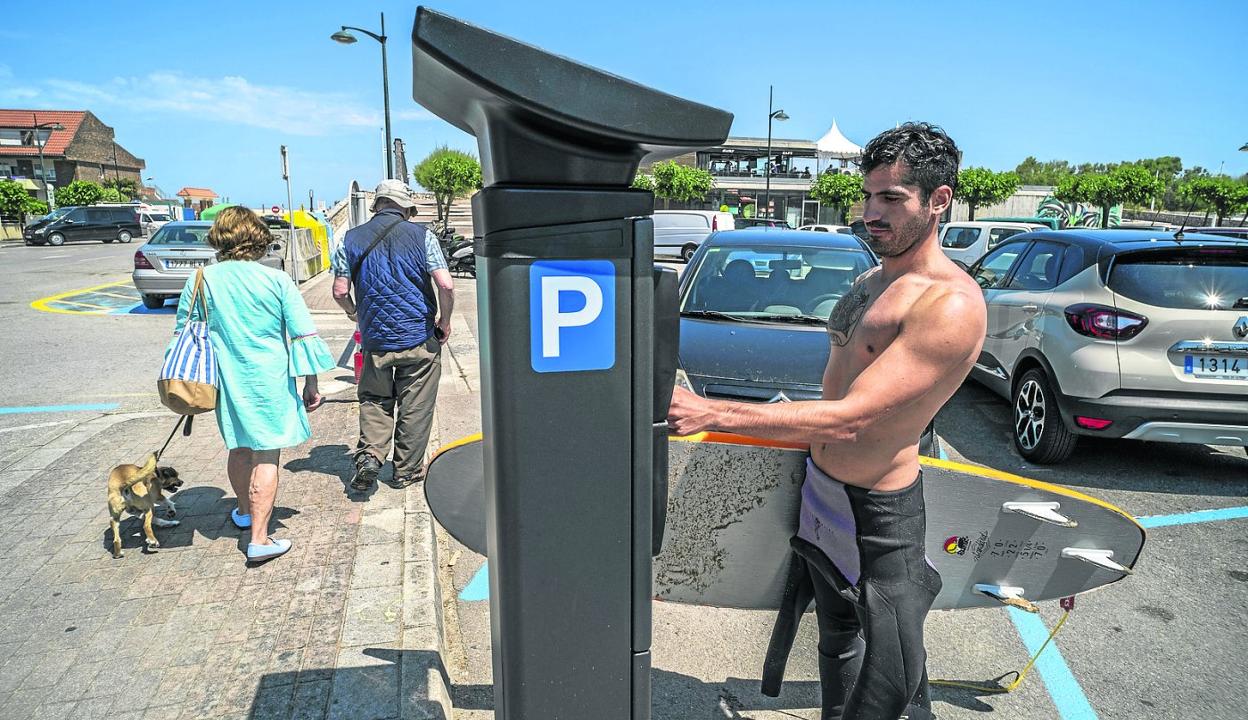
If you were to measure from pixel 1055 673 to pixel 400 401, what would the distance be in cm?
369

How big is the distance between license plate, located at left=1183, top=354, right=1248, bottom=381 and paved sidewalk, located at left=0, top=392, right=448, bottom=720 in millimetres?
4775

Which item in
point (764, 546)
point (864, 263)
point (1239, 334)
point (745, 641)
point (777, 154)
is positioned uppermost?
point (777, 154)

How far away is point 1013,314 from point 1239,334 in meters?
1.55

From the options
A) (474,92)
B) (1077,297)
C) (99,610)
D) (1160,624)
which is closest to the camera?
(474,92)

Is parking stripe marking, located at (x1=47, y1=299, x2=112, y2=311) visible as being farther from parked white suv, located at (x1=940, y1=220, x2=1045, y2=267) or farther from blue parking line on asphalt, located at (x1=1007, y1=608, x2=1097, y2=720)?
parked white suv, located at (x1=940, y1=220, x2=1045, y2=267)

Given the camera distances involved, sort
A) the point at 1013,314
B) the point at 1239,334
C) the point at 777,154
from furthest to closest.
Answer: the point at 777,154 < the point at 1013,314 < the point at 1239,334

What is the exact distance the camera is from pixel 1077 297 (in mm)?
5191

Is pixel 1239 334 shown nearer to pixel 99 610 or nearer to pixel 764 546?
pixel 764 546

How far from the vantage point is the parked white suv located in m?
15.5

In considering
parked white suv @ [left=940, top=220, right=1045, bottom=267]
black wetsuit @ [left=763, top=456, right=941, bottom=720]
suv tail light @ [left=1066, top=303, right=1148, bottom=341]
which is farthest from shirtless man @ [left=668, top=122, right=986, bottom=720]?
parked white suv @ [left=940, top=220, right=1045, bottom=267]

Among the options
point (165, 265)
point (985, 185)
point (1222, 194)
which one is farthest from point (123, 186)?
point (1222, 194)

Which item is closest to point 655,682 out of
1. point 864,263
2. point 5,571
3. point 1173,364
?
A: point 5,571

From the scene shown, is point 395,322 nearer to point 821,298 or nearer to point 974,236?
point 821,298

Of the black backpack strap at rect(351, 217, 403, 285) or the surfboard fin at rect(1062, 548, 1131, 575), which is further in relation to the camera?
the black backpack strap at rect(351, 217, 403, 285)
